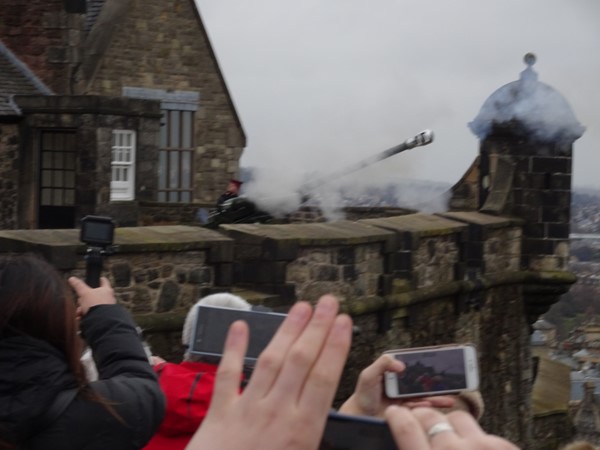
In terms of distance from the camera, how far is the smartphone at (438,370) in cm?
357

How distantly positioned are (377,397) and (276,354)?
1.57 m

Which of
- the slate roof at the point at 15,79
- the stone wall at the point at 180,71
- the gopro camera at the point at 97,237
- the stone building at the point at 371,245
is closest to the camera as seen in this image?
the gopro camera at the point at 97,237

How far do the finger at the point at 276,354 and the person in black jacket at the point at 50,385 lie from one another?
4.69 ft

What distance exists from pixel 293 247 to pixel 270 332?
6462 mm

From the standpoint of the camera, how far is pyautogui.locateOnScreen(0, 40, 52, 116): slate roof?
20.3 meters

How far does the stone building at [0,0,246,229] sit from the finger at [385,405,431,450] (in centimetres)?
1537

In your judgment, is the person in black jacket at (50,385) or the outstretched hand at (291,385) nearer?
the outstretched hand at (291,385)

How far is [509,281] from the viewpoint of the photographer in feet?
49.3

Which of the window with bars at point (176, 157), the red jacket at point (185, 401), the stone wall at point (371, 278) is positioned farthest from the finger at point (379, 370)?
the window with bars at point (176, 157)

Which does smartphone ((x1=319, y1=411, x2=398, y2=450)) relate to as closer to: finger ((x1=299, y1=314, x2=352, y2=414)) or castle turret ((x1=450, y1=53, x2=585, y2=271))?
finger ((x1=299, y1=314, x2=352, y2=414))

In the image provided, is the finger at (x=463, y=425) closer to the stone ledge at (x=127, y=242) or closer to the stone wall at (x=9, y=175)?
the stone ledge at (x=127, y=242)

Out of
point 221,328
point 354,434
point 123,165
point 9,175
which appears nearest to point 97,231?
point 221,328

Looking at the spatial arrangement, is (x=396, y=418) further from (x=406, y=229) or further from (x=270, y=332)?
(x=406, y=229)

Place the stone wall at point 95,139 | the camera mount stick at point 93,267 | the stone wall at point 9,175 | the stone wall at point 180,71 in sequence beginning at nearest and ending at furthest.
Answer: the camera mount stick at point 93,267 < the stone wall at point 95,139 < the stone wall at point 9,175 < the stone wall at point 180,71
